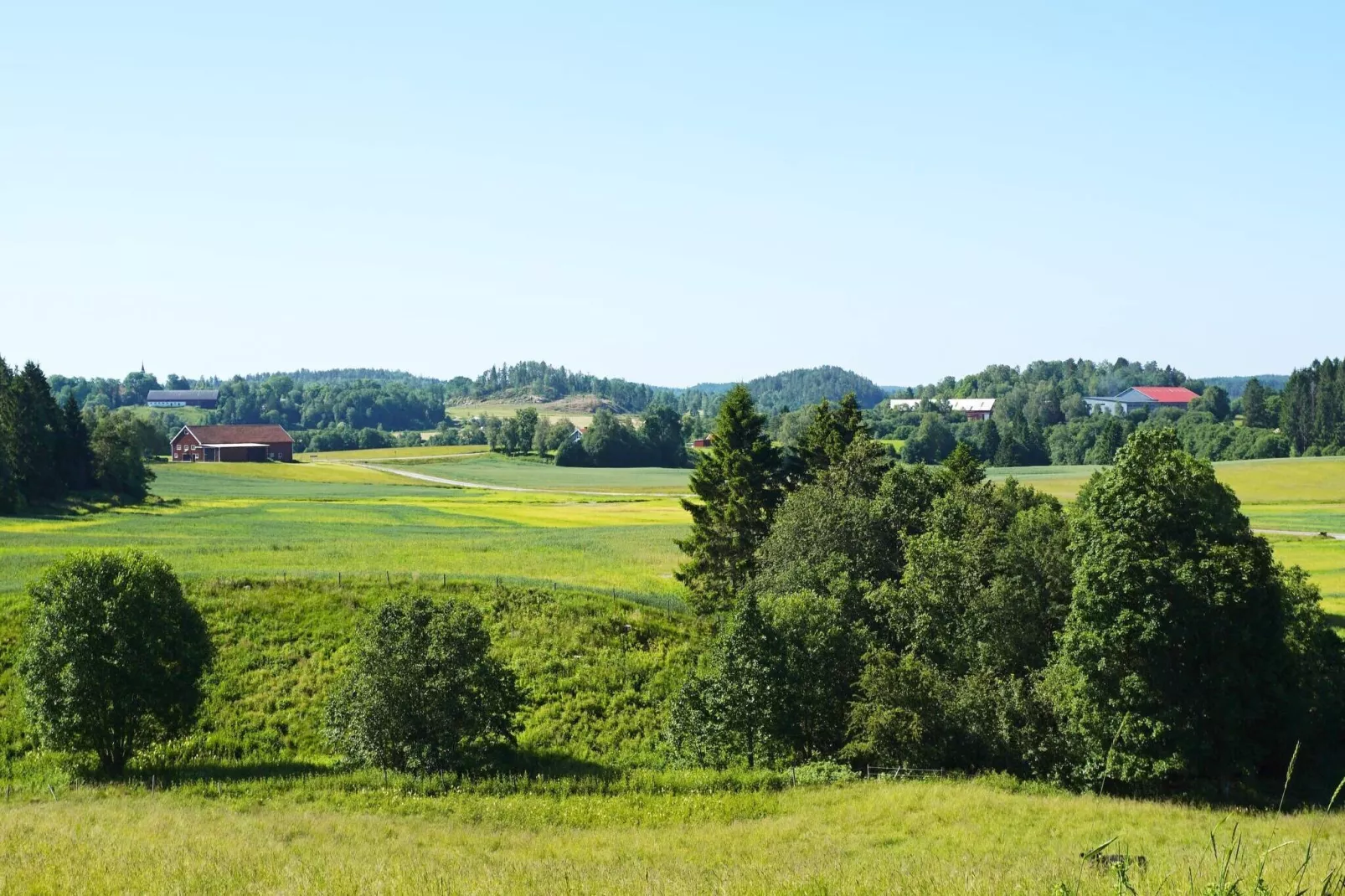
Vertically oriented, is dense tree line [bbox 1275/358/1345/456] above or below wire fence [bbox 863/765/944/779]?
above

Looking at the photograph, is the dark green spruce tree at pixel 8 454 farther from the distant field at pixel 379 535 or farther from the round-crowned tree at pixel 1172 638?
the round-crowned tree at pixel 1172 638

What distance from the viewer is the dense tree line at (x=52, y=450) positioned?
91625mm

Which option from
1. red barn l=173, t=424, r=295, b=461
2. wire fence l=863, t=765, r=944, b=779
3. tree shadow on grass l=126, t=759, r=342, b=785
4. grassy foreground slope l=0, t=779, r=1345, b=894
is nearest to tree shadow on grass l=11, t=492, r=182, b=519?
tree shadow on grass l=126, t=759, r=342, b=785

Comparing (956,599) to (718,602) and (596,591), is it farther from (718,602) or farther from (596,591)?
(596,591)

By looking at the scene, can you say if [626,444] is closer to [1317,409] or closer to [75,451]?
[75,451]

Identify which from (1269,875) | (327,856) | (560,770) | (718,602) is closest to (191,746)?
(560,770)

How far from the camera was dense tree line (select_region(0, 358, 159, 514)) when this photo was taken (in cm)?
9162

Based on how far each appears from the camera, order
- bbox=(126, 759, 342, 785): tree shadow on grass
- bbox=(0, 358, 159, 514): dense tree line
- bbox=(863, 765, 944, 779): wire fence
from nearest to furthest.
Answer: bbox=(126, 759, 342, 785): tree shadow on grass, bbox=(863, 765, 944, 779): wire fence, bbox=(0, 358, 159, 514): dense tree line

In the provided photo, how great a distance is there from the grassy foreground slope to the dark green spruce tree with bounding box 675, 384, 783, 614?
85.6ft

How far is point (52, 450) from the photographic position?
97.9 metres

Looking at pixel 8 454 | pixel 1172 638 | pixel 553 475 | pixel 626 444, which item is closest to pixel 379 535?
pixel 8 454

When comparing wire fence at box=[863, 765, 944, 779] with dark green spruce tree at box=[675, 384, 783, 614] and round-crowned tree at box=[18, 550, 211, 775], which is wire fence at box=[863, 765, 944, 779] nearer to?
dark green spruce tree at box=[675, 384, 783, 614]

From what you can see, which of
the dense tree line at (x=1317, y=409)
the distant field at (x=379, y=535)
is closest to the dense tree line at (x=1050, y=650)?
the distant field at (x=379, y=535)

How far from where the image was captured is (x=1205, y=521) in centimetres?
3453
